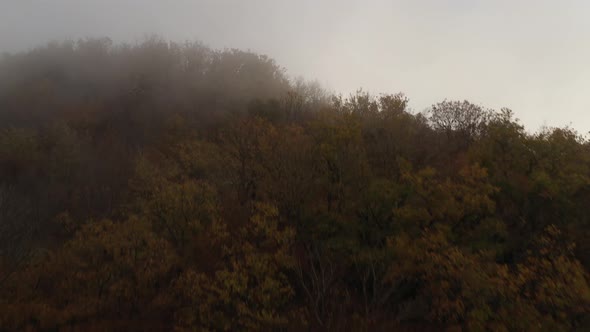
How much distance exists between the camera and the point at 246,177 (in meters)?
40.2

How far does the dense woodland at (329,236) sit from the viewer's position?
22908 millimetres

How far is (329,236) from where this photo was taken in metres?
32.6

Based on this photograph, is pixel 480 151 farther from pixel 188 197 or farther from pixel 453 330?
pixel 188 197

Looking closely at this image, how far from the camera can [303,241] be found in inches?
1245

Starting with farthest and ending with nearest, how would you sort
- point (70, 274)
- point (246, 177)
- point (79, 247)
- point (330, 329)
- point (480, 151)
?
point (246, 177)
point (480, 151)
point (79, 247)
point (70, 274)
point (330, 329)

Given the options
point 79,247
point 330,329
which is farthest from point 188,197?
point 330,329

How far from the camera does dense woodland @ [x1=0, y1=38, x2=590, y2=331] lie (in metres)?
22.9

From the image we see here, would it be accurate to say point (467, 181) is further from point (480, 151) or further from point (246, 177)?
point (246, 177)

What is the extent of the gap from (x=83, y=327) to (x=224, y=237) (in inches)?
415

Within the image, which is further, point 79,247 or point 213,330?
point 79,247

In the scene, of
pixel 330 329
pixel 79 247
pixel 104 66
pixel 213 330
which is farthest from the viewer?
pixel 104 66

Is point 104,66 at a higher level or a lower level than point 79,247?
higher

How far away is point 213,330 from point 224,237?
713cm

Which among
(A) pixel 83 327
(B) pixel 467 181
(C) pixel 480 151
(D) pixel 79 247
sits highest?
(C) pixel 480 151
